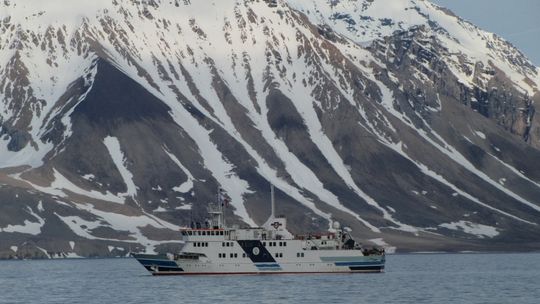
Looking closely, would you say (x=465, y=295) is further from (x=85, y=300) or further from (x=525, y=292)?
(x=85, y=300)

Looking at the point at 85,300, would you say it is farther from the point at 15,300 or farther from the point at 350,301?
the point at 350,301

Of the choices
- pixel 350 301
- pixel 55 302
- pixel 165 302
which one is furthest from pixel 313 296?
pixel 55 302

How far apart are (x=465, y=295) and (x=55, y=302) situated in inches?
2174

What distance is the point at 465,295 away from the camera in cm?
18475

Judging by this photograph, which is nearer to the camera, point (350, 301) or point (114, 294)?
point (350, 301)

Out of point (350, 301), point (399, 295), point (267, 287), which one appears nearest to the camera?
point (350, 301)

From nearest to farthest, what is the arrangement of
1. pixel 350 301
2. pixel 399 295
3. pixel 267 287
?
pixel 350 301 → pixel 399 295 → pixel 267 287

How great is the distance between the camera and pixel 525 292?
189500 millimetres

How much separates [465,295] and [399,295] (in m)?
9.12

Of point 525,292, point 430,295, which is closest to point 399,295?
point 430,295

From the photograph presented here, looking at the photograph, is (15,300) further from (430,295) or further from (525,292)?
(525,292)

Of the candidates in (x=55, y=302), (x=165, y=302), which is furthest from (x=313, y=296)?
(x=55, y=302)

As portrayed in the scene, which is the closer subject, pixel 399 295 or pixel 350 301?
pixel 350 301

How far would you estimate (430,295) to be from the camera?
601 feet
